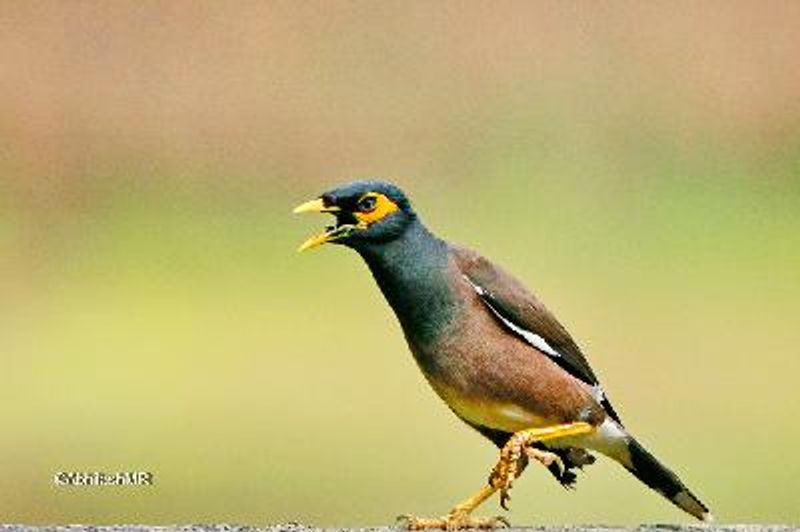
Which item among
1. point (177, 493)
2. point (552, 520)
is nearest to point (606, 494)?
point (552, 520)

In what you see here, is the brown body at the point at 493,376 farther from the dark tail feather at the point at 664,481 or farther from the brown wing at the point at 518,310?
the dark tail feather at the point at 664,481

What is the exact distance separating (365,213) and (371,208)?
24 mm

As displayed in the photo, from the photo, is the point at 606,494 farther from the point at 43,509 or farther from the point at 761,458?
the point at 43,509

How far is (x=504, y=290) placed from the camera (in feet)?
35.3

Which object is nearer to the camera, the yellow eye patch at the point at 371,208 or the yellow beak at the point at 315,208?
the yellow beak at the point at 315,208

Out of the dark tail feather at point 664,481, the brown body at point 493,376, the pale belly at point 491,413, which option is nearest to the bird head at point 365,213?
the brown body at point 493,376

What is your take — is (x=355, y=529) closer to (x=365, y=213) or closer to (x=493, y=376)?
(x=493, y=376)

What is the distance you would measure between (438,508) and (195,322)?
16.2ft

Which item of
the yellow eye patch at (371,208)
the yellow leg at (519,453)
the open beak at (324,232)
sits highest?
the yellow eye patch at (371,208)

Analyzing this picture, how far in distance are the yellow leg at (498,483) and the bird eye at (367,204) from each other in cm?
84

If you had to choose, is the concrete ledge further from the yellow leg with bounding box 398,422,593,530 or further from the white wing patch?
the white wing patch

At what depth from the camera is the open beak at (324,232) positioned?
10.1 meters

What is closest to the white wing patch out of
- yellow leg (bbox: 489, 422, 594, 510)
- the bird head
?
yellow leg (bbox: 489, 422, 594, 510)

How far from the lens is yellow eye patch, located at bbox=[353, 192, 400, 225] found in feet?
34.0
